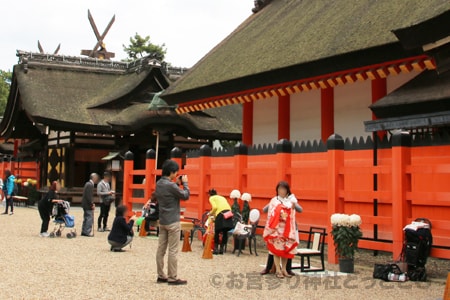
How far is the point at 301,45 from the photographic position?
13422mm

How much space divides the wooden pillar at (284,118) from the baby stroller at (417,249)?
738 centimetres

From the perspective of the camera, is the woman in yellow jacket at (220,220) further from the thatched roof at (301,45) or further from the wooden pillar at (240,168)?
the thatched roof at (301,45)

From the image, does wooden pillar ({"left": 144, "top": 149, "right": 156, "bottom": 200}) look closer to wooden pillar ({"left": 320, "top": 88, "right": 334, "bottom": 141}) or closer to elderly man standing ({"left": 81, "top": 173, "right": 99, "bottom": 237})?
elderly man standing ({"left": 81, "top": 173, "right": 99, "bottom": 237})

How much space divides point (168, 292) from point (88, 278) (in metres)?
1.61

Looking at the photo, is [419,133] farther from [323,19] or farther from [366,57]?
[323,19]

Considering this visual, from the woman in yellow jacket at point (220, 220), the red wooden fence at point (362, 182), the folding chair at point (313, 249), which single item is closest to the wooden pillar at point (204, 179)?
the red wooden fence at point (362, 182)

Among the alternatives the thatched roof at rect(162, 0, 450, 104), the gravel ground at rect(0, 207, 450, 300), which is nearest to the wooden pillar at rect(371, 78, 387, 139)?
the thatched roof at rect(162, 0, 450, 104)

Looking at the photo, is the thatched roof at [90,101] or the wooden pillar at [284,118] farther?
the thatched roof at [90,101]

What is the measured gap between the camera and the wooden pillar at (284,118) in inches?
625

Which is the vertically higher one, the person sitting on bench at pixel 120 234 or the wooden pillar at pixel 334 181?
the wooden pillar at pixel 334 181

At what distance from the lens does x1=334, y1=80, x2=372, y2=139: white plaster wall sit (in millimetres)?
13656

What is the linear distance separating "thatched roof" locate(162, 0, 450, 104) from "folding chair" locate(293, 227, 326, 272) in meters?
3.40

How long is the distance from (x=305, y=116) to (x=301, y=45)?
2568 mm

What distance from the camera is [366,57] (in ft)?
36.8
